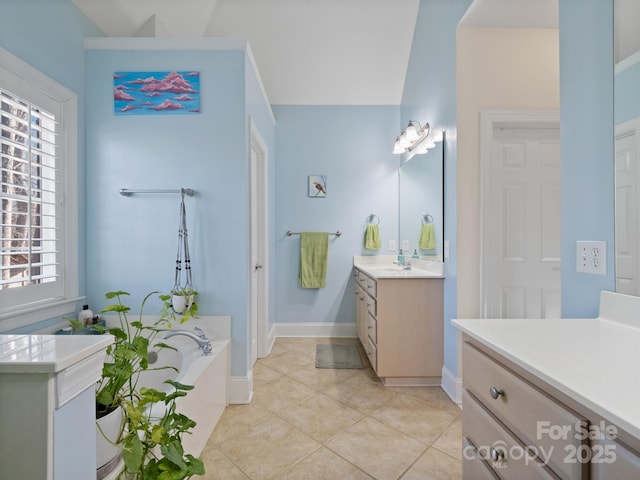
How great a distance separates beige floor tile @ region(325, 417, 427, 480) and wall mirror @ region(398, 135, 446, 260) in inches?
50.2

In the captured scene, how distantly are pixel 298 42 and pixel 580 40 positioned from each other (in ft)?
8.07

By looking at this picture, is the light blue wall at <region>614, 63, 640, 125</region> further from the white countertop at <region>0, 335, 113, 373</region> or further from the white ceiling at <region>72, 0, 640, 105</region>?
the white countertop at <region>0, 335, 113, 373</region>

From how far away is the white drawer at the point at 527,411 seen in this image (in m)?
0.56

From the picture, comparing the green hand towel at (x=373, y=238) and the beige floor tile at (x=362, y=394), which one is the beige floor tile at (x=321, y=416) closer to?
the beige floor tile at (x=362, y=394)

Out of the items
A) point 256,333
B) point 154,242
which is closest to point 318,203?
point 256,333

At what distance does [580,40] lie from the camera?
1.10m

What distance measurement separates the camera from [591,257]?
3.48ft

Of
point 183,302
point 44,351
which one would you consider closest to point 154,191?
point 183,302

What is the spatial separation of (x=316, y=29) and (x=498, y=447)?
10.8 ft

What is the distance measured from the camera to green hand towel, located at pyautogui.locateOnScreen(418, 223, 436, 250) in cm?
247

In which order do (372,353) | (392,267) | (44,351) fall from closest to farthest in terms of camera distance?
(44,351) < (372,353) < (392,267)

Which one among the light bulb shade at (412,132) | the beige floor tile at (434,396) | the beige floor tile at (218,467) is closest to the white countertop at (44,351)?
the beige floor tile at (218,467)

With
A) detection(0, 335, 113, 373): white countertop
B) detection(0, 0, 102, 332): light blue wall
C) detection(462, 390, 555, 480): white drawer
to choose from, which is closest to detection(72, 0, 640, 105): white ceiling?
detection(0, 0, 102, 332): light blue wall

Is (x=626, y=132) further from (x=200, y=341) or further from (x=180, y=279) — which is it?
(x=180, y=279)
